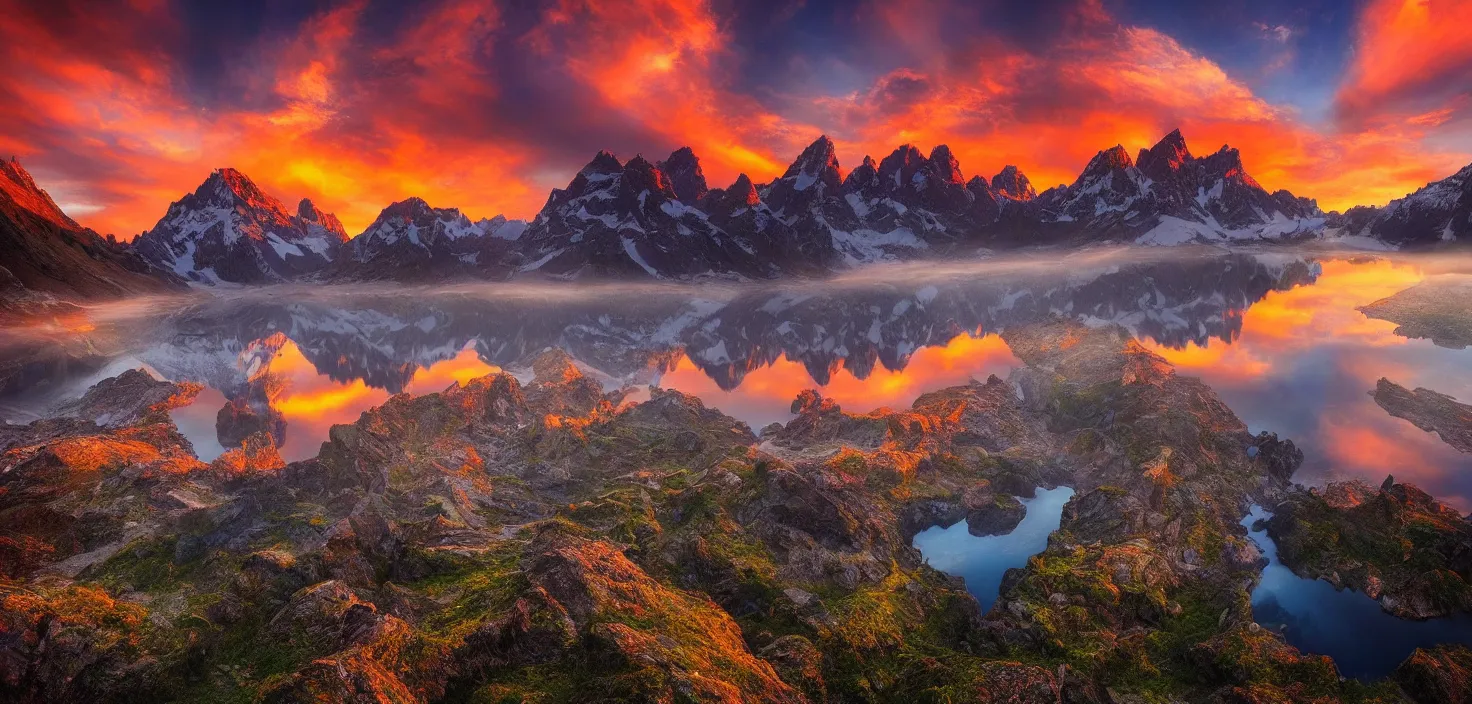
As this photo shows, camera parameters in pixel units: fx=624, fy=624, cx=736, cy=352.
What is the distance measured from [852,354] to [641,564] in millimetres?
68943

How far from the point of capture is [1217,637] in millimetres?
18578

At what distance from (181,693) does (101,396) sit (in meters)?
66.2

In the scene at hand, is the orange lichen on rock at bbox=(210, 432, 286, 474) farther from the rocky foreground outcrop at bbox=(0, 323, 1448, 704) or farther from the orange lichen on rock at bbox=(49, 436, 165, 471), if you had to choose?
the orange lichen on rock at bbox=(49, 436, 165, 471)

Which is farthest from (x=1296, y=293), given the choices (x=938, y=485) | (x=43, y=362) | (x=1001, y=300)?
(x=43, y=362)

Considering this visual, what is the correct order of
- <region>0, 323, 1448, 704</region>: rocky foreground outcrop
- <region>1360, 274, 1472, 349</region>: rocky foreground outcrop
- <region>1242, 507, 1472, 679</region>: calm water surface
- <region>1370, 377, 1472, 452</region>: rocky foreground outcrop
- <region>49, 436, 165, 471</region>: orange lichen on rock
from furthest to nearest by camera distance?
<region>1360, 274, 1472, 349</region>: rocky foreground outcrop → <region>1370, 377, 1472, 452</region>: rocky foreground outcrop → <region>49, 436, 165, 471</region>: orange lichen on rock → <region>1242, 507, 1472, 679</region>: calm water surface → <region>0, 323, 1448, 704</region>: rocky foreground outcrop

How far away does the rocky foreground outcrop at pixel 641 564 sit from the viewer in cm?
1480

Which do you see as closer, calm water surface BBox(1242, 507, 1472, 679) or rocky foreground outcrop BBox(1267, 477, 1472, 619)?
calm water surface BBox(1242, 507, 1472, 679)

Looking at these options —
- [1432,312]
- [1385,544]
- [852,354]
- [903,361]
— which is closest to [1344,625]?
[1385,544]

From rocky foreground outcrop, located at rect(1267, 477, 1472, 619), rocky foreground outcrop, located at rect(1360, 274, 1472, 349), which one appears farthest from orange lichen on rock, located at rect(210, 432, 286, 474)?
rocky foreground outcrop, located at rect(1360, 274, 1472, 349)

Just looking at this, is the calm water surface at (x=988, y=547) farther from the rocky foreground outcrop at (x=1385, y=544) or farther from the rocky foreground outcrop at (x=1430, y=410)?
the rocky foreground outcrop at (x=1430, y=410)

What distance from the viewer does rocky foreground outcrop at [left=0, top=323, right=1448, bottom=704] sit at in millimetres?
14797

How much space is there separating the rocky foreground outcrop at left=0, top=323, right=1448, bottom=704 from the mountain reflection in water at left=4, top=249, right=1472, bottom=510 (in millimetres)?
9379

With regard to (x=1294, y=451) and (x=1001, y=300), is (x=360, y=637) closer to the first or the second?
(x=1294, y=451)

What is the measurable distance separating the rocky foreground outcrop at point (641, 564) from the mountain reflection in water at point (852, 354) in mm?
9379
